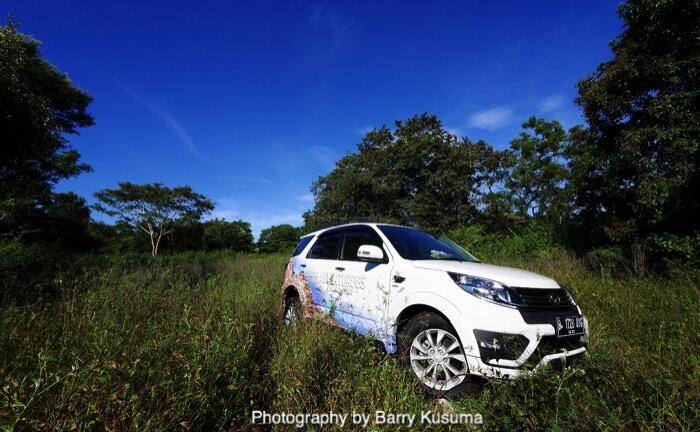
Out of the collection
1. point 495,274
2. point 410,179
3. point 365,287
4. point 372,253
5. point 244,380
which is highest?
point 410,179

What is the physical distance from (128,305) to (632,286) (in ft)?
24.8

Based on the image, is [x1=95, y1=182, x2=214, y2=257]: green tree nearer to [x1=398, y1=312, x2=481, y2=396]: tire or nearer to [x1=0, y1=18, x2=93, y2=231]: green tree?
[x1=0, y1=18, x2=93, y2=231]: green tree

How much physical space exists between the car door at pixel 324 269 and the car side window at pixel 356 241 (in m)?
0.15

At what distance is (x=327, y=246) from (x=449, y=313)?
242 cm

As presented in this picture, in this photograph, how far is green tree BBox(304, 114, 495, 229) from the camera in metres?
19.3

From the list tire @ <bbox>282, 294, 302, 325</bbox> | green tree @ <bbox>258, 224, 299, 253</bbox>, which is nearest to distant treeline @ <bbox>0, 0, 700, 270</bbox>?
tire @ <bbox>282, 294, 302, 325</bbox>

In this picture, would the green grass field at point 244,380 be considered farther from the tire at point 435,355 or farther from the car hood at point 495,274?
the car hood at point 495,274

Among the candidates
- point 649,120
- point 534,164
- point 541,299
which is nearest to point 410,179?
point 534,164

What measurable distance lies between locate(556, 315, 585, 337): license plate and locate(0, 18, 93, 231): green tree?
10926 millimetres

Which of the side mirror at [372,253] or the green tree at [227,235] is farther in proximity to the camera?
the green tree at [227,235]

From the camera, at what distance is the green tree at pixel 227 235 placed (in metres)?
45.8

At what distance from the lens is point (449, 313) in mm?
2932

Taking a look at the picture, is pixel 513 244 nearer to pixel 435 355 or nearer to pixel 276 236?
pixel 435 355

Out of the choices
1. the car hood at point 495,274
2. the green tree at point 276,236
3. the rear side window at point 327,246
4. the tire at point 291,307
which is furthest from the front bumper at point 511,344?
the green tree at point 276,236
